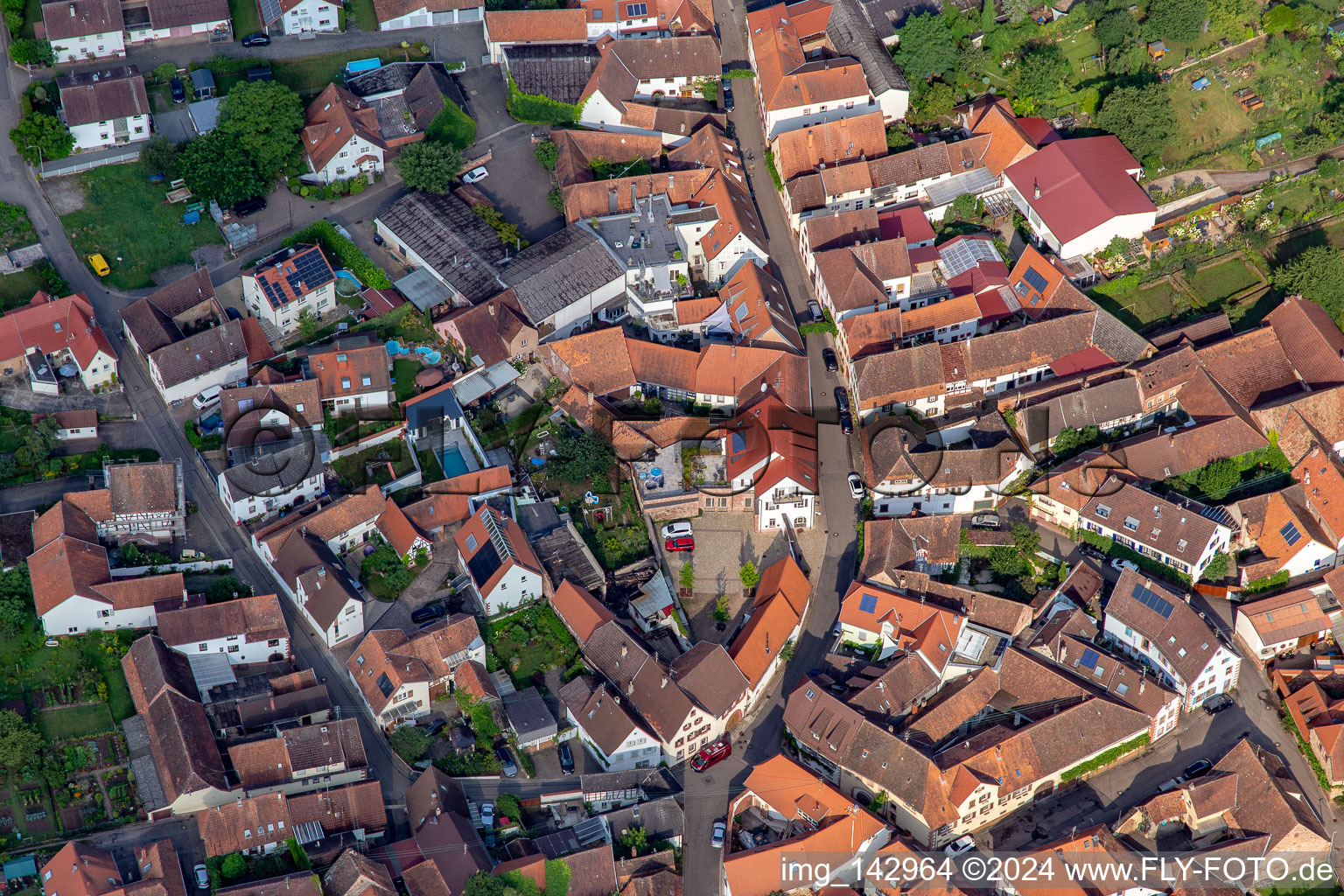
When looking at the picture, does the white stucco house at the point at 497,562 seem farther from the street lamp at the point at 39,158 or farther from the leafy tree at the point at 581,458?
the street lamp at the point at 39,158

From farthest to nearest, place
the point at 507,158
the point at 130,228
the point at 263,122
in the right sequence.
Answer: the point at 507,158
the point at 263,122
the point at 130,228

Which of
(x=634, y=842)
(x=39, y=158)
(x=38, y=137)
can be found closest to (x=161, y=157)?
(x=39, y=158)

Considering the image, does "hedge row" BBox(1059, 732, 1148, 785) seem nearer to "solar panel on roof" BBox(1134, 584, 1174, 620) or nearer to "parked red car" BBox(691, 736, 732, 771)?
"solar panel on roof" BBox(1134, 584, 1174, 620)

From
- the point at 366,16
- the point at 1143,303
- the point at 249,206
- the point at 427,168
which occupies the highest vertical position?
the point at 366,16

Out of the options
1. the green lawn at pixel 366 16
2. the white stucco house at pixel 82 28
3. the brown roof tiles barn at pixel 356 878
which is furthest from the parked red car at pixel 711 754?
the white stucco house at pixel 82 28

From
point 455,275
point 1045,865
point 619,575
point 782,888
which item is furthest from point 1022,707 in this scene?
point 455,275

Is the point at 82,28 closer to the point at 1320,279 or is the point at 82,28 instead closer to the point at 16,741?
the point at 16,741

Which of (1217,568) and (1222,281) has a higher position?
(1222,281)
